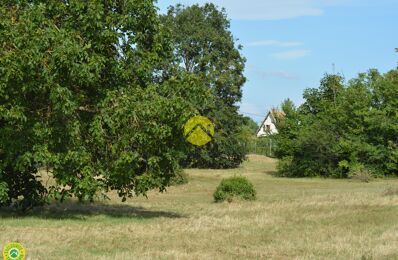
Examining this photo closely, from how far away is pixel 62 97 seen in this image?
51.4ft

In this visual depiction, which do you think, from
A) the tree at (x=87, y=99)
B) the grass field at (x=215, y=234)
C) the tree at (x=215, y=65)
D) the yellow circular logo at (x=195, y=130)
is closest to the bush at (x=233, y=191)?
the grass field at (x=215, y=234)

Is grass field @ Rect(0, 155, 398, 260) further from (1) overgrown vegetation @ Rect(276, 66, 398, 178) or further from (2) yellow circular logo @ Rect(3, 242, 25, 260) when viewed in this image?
(1) overgrown vegetation @ Rect(276, 66, 398, 178)

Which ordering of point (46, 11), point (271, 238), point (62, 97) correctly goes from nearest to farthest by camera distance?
point (271, 238) < point (62, 97) < point (46, 11)

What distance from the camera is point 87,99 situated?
18.1 m

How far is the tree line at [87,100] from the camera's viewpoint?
52.4ft

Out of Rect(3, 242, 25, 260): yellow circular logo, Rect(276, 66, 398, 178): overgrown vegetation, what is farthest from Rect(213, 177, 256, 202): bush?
Rect(3, 242, 25, 260): yellow circular logo

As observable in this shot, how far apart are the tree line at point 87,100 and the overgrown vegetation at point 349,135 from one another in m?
32.7

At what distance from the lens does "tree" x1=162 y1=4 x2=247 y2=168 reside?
64188 millimetres

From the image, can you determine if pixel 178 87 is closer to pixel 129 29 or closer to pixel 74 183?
pixel 129 29

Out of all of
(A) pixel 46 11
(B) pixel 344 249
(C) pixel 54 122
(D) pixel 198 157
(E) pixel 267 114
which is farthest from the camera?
(E) pixel 267 114

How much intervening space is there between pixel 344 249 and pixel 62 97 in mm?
8066

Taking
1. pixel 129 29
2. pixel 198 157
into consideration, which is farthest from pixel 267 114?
pixel 129 29

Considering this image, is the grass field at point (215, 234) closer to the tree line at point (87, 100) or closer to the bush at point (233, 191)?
the tree line at point (87, 100)

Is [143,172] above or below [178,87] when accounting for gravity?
below
